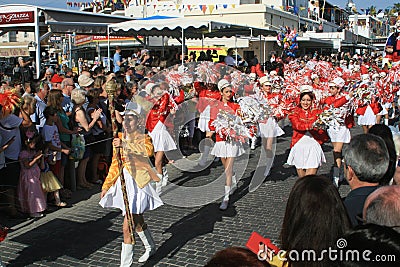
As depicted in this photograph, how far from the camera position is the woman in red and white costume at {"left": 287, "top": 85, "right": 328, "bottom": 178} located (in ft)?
22.8

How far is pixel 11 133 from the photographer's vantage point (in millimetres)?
6410

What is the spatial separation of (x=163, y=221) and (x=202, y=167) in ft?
10.2

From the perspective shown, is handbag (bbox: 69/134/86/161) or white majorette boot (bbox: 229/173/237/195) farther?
white majorette boot (bbox: 229/173/237/195)

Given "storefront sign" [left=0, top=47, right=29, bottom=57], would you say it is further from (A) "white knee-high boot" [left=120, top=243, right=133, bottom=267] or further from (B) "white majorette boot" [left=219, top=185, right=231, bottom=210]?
(A) "white knee-high boot" [left=120, top=243, right=133, bottom=267]

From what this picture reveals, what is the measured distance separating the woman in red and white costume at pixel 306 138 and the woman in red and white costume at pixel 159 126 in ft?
7.03

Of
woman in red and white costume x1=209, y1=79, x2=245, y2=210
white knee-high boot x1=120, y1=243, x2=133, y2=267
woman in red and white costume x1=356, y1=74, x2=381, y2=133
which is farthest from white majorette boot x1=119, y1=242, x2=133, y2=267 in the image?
woman in red and white costume x1=356, y1=74, x2=381, y2=133

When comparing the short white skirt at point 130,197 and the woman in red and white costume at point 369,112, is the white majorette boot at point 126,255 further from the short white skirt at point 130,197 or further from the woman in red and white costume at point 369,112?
the woman in red and white costume at point 369,112

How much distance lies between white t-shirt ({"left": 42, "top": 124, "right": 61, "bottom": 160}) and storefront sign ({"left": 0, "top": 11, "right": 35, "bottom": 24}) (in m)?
5.88

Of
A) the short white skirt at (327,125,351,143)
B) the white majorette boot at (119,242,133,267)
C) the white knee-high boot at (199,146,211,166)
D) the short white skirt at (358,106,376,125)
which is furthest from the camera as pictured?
the short white skirt at (358,106,376,125)

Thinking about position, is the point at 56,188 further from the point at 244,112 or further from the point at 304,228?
the point at 304,228

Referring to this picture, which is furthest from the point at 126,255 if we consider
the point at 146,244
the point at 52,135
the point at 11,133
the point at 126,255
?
the point at 52,135

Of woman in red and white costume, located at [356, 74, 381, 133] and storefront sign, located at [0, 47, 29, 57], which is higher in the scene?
storefront sign, located at [0, 47, 29, 57]

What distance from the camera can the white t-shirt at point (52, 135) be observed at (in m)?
6.97

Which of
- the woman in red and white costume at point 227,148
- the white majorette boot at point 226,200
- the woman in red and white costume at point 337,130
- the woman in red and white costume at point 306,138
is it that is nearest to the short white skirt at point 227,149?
the woman in red and white costume at point 227,148
